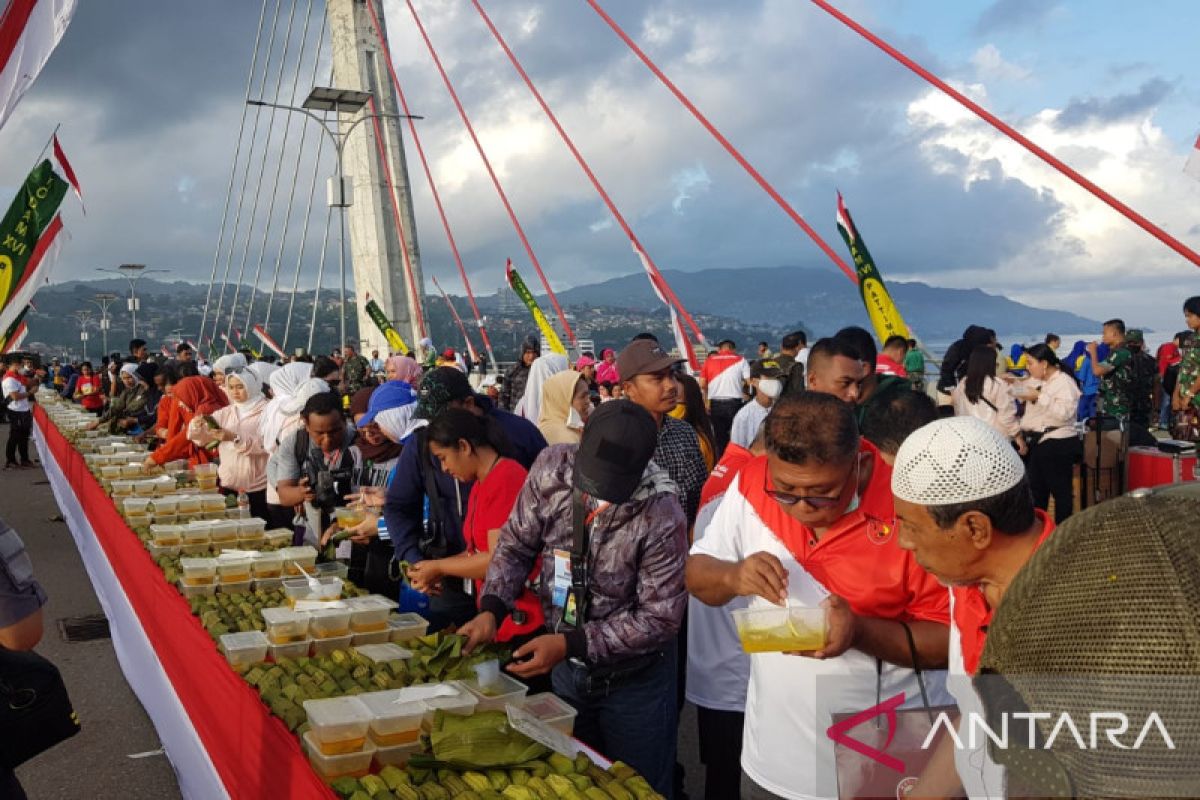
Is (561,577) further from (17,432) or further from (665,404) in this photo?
(17,432)

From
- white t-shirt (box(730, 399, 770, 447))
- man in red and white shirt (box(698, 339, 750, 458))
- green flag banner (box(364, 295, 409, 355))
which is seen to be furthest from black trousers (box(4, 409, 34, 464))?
white t-shirt (box(730, 399, 770, 447))

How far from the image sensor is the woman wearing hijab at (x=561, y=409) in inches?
214

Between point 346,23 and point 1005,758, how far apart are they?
881 inches

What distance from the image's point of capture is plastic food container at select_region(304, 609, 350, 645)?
3.35 meters

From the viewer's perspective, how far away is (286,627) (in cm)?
328

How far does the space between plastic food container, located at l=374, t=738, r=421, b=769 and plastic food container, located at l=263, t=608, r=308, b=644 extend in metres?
1.03

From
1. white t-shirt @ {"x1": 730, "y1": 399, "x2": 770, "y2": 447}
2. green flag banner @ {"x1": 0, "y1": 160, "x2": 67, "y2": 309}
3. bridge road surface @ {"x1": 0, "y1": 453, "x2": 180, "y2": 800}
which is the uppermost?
green flag banner @ {"x1": 0, "y1": 160, "x2": 67, "y2": 309}

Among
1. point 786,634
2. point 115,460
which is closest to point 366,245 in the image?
point 115,460

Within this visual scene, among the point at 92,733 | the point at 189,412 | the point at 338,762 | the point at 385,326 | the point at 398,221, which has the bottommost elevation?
the point at 92,733

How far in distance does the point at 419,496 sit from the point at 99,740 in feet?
7.93

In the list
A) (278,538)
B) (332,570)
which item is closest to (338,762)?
(332,570)

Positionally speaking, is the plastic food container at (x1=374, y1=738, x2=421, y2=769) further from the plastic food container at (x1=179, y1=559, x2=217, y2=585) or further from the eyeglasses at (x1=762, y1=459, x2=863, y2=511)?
the plastic food container at (x1=179, y1=559, x2=217, y2=585)

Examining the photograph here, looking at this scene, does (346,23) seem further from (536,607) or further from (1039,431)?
(536,607)

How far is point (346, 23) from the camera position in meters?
20.4
